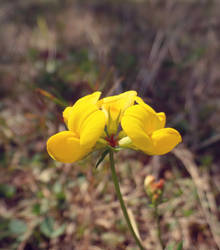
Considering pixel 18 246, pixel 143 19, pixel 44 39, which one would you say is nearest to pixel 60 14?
pixel 44 39

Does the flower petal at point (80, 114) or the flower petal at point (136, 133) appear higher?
the flower petal at point (80, 114)

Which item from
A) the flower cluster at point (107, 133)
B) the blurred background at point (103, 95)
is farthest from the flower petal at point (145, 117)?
the blurred background at point (103, 95)

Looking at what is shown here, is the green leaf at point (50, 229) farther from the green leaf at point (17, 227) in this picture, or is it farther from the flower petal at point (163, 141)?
the flower petal at point (163, 141)

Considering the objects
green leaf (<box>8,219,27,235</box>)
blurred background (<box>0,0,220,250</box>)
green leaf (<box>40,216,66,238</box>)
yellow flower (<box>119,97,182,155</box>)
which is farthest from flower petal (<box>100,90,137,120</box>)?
green leaf (<box>8,219,27,235</box>)

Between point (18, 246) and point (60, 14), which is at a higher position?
point (60, 14)

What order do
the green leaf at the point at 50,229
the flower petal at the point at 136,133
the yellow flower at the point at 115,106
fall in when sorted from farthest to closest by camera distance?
the green leaf at the point at 50,229 → the yellow flower at the point at 115,106 → the flower petal at the point at 136,133

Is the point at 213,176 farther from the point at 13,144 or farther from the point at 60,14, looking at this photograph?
the point at 60,14

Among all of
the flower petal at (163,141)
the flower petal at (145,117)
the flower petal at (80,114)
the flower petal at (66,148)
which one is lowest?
the flower petal at (163,141)
